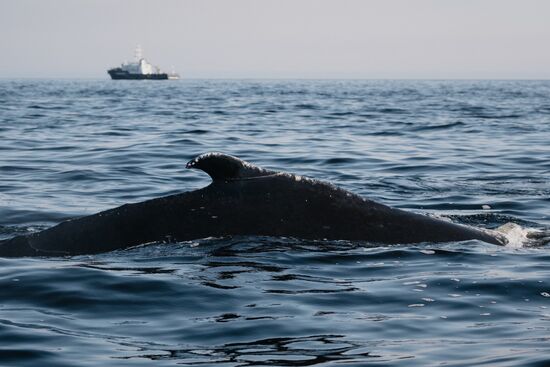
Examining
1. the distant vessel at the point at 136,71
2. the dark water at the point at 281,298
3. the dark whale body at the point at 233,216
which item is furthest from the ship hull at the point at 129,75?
the dark whale body at the point at 233,216

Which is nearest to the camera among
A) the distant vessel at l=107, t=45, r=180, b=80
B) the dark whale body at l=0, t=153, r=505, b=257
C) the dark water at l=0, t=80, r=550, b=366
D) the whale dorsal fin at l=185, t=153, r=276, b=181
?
the dark water at l=0, t=80, r=550, b=366

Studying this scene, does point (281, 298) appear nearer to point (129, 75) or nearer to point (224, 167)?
→ point (224, 167)

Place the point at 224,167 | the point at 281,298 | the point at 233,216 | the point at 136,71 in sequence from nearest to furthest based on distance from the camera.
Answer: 1. the point at 281,298
2. the point at 224,167
3. the point at 233,216
4. the point at 136,71

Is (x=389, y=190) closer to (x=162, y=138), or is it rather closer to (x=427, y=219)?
(x=427, y=219)

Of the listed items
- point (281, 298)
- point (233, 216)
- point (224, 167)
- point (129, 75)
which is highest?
point (224, 167)

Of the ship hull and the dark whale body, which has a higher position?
the dark whale body

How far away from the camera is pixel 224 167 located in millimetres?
8359

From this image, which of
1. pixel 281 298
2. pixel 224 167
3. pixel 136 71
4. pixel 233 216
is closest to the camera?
pixel 281 298

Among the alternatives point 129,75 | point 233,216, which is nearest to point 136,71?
point 129,75

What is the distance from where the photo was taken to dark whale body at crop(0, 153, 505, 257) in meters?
8.55

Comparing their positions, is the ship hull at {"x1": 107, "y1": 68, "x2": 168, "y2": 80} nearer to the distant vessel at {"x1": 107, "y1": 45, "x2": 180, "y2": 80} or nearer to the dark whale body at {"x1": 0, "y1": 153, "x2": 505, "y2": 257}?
the distant vessel at {"x1": 107, "y1": 45, "x2": 180, "y2": 80}

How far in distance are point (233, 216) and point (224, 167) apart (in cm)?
51

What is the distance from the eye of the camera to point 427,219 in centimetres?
953

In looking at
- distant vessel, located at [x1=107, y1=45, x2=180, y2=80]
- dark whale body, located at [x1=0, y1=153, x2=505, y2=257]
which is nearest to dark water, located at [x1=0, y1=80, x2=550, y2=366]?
dark whale body, located at [x1=0, y1=153, x2=505, y2=257]
